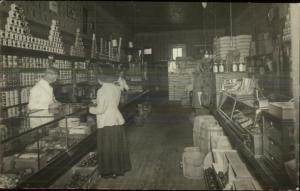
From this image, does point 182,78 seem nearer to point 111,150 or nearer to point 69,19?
point 69,19

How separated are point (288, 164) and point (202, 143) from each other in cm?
214

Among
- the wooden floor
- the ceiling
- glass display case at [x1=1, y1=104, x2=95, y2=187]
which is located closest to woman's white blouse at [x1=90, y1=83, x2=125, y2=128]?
glass display case at [x1=1, y1=104, x2=95, y2=187]

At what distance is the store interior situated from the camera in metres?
3.25

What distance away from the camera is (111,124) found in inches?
173

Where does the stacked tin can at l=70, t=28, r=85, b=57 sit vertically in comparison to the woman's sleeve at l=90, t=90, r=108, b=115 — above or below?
above

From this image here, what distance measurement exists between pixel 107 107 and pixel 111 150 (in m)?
0.64

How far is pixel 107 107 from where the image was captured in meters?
4.34

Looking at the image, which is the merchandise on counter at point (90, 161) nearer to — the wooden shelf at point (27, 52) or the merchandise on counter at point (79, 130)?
the merchandise on counter at point (79, 130)

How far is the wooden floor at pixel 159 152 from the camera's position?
165 inches

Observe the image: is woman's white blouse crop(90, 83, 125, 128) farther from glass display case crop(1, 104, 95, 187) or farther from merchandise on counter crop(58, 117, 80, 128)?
merchandise on counter crop(58, 117, 80, 128)

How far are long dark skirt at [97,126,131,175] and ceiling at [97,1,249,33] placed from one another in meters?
3.32

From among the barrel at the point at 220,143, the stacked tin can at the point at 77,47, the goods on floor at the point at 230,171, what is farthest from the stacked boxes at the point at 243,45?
the stacked tin can at the point at 77,47

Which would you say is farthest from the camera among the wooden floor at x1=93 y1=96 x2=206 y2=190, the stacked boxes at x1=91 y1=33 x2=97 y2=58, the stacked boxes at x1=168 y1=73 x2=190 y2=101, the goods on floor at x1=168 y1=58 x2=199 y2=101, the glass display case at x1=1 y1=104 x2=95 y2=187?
the goods on floor at x1=168 y1=58 x2=199 y2=101

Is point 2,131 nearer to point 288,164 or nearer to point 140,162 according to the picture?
point 140,162
